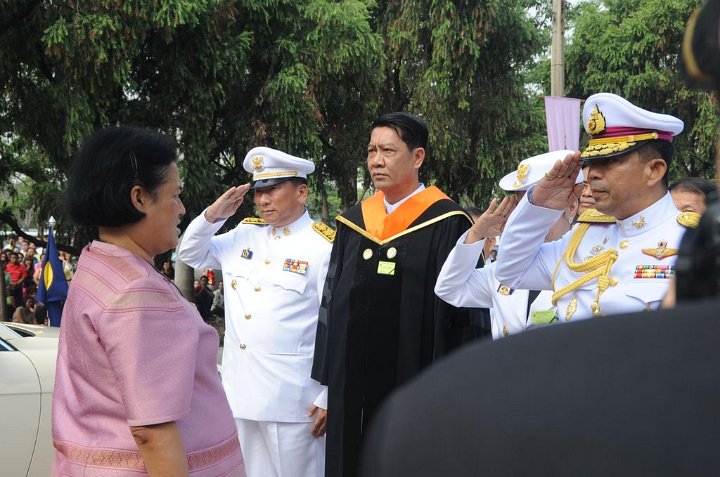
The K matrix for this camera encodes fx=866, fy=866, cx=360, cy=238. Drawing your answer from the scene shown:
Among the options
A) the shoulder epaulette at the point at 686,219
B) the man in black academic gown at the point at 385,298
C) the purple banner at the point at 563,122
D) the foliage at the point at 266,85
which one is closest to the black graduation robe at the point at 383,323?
the man in black academic gown at the point at 385,298

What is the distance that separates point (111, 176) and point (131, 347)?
41 cm

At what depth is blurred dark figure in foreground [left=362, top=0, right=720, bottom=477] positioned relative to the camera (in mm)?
544

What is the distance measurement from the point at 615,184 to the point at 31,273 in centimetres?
1461

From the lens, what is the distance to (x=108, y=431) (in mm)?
1973

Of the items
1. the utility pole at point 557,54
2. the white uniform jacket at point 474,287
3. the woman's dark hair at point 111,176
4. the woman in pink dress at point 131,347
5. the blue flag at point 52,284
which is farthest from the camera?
the utility pole at point 557,54

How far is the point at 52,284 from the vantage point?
1001 cm

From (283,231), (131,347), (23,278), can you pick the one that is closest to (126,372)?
(131,347)

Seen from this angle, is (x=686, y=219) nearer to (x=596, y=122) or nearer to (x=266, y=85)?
(x=596, y=122)

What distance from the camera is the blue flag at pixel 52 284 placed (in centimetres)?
1002

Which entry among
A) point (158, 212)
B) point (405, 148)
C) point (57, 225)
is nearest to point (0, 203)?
point (57, 225)

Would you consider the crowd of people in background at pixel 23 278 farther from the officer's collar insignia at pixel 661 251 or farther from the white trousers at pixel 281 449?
the officer's collar insignia at pixel 661 251

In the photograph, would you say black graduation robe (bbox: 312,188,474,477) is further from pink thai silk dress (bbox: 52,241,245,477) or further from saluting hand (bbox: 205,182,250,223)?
pink thai silk dress (bbox: 52,241,245,477)

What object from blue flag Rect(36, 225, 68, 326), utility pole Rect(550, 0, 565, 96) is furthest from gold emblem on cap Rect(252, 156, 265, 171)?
utility pole Rect(550, 0, 565, 96)

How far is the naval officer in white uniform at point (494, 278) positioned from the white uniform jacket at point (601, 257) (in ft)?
0.40
